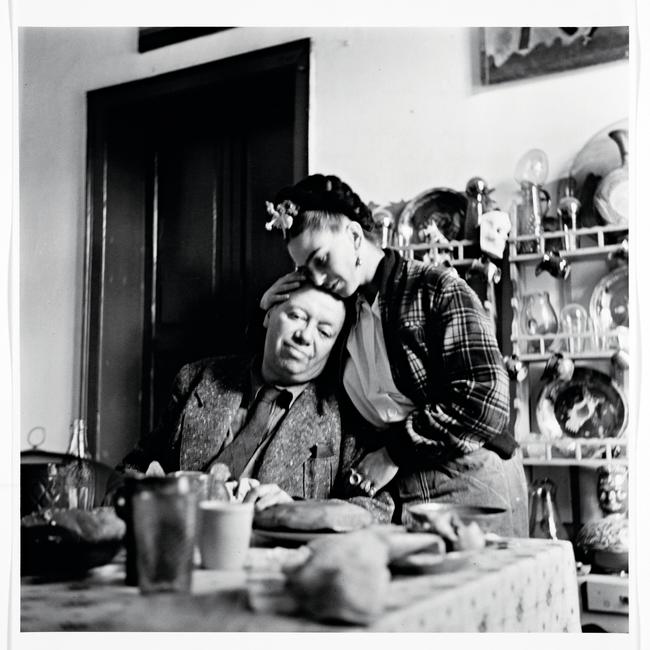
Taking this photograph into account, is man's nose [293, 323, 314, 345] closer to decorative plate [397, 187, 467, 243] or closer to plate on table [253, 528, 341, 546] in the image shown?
decorative plate [397, 187, 467, 243]

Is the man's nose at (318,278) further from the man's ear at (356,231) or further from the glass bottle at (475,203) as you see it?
the glass bottle at (475,203)

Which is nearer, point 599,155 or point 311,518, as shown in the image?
point 311,518

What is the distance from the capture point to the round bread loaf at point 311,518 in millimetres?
1204

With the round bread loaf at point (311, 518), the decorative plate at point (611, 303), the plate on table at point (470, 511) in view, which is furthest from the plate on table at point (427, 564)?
the decorative plate at point (611, 303)

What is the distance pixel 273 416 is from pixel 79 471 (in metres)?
0.44

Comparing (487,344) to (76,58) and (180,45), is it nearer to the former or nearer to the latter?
(180,45)

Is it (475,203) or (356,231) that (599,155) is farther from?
(356,231)

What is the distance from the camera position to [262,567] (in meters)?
1.06

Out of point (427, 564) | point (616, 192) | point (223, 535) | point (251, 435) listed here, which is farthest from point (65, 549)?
point (616, 192)

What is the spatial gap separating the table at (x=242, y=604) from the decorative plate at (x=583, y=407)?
1.64 feet

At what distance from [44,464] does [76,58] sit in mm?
920

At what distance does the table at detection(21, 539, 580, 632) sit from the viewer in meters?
0.96

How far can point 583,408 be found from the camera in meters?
1.61
